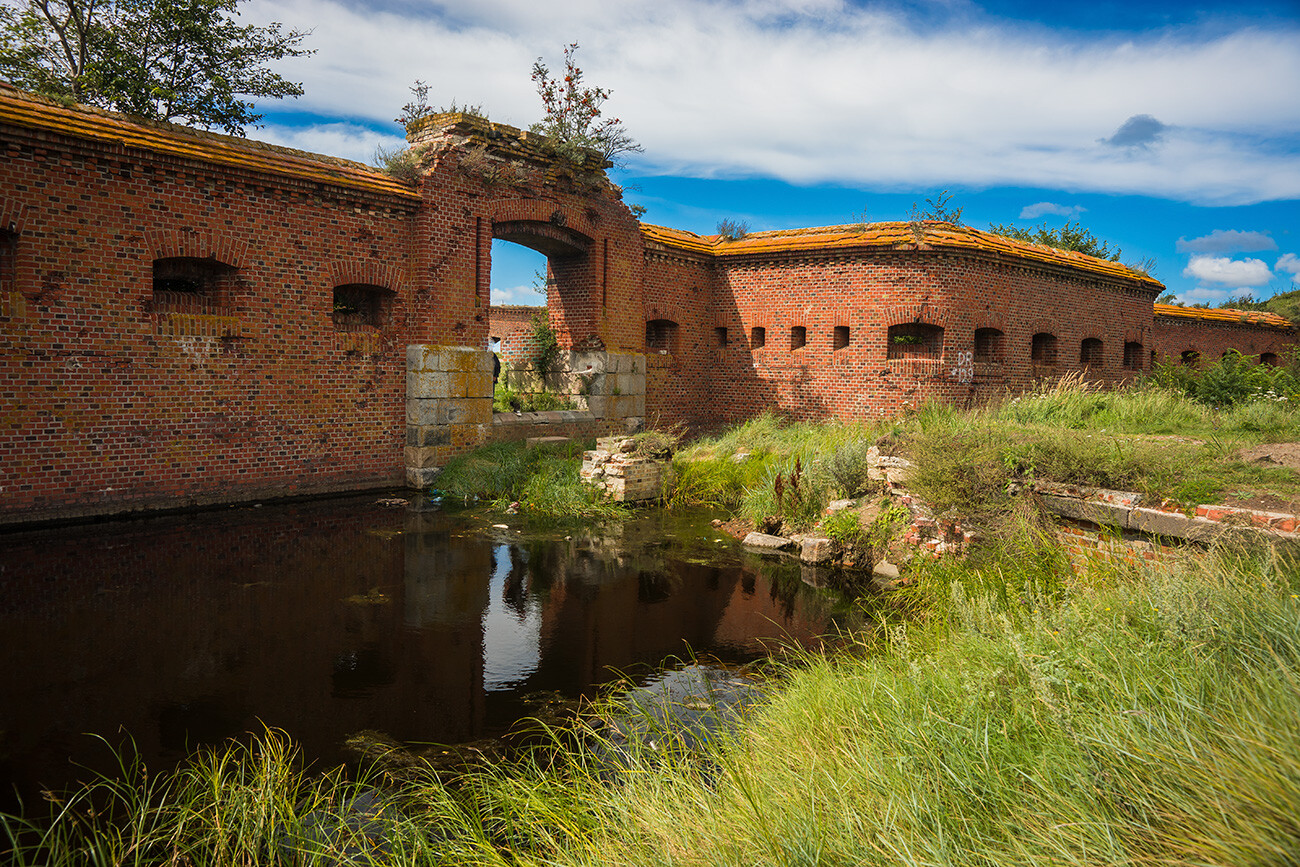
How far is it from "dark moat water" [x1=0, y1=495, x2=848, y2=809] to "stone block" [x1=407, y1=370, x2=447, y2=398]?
2950mm

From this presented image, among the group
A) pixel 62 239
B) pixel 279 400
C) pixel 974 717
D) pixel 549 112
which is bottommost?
pixel 974 717

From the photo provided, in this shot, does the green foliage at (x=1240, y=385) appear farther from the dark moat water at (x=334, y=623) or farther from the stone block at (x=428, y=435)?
the stone block at (x=428, y=435)

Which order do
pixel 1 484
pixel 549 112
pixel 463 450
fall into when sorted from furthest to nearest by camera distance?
pixel 549 112, pixel 463 450, pixel 1 484

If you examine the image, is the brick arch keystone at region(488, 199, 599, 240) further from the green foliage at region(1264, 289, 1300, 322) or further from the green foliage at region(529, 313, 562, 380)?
the green foliage at region(1264, 289, 1300, 322)

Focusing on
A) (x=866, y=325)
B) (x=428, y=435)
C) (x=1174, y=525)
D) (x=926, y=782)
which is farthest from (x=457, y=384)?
(x=926, y=782)

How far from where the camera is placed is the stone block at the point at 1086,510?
19.2 feet

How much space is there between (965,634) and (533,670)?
2.73 m

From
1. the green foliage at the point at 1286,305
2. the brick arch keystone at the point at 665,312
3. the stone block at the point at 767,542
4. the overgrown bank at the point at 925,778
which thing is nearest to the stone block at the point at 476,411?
the brick arch keystone at the point at 665,312

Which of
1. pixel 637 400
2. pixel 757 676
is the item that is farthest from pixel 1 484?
pixel 637 400

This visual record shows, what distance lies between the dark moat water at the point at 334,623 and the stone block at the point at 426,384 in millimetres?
2950

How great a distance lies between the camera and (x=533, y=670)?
16.8 feet

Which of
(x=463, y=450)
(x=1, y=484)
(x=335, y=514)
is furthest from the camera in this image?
(x=463, y=450)

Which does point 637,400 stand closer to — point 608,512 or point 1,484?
point 608,512

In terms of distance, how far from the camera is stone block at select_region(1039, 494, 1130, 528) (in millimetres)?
5852
